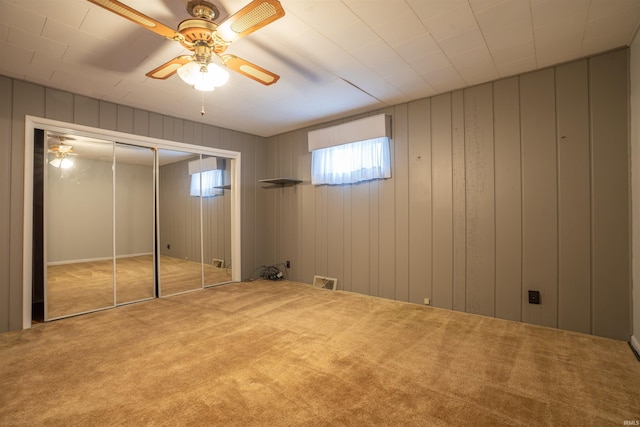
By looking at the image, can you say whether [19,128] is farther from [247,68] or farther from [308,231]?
[308,231]

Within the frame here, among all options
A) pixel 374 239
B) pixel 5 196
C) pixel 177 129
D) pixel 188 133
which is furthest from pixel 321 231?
pixel 5 196

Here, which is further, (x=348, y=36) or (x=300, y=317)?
(x=300, y=317)

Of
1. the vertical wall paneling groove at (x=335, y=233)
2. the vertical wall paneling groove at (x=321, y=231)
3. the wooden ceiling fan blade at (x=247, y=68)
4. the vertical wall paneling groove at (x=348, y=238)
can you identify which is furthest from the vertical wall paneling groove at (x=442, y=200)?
the wooden ceiling fan blade at (x=247, y=68)

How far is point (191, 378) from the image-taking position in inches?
79.7

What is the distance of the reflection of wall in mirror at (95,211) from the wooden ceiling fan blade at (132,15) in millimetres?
2579

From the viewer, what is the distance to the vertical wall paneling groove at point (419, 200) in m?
3.60

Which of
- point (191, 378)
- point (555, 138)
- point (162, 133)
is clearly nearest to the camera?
point (191, 378)

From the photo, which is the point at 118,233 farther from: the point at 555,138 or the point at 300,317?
the point at 555,138

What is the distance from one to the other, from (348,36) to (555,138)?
2.20 m

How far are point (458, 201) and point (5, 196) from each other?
15.5 feet

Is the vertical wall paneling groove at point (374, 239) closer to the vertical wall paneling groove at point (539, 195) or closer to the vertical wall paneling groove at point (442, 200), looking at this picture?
the vertical wall paneling groove at point (442, 200)

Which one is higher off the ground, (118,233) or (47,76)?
(47,76)

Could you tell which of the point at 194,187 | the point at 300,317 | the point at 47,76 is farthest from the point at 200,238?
the point at 47,76

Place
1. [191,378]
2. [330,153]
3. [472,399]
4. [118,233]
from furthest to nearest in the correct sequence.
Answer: [330,153], [118,233], [191,378], [472,399]
